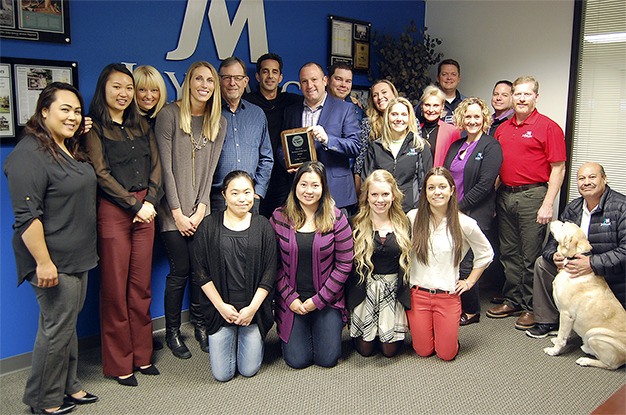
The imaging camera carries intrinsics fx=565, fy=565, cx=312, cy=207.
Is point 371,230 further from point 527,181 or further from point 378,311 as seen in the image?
point 527,181

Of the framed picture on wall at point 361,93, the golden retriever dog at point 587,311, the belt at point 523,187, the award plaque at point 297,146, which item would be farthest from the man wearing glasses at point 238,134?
the golden retriever dog at point 587,311

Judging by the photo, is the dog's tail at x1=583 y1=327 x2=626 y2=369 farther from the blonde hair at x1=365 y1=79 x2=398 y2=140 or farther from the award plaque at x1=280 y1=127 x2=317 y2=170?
the award plaque at x1=280 y1=127 x2=317 y2=170

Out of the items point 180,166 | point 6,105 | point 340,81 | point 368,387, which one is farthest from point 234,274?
point 340,81

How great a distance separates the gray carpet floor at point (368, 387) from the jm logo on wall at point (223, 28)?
74.6 inches

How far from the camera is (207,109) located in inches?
127

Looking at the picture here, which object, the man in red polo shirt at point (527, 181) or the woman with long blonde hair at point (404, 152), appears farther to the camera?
the man in red polo shirt at point (527, 181)

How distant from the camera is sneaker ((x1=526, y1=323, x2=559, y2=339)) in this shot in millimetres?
3658

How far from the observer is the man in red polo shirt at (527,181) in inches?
150

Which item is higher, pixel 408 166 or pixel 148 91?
pixel 148 91

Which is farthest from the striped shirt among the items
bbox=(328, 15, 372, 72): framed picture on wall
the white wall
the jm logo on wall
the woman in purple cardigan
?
the white wall

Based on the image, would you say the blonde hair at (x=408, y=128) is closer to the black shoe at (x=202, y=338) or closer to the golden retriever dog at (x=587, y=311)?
the golden retriever dog at (x=587, y=311)

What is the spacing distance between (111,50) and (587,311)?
309 centimetres

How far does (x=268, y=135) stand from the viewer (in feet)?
11.6

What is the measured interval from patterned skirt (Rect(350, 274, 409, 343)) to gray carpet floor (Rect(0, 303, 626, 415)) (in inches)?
6.2
